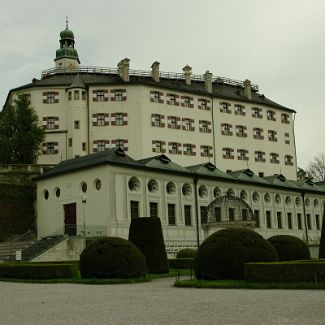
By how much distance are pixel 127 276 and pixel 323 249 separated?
29.8 ft

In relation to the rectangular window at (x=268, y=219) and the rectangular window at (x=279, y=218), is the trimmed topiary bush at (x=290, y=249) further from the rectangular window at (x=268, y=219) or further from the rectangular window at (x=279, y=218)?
the rectangular window at (x=279, y=218)

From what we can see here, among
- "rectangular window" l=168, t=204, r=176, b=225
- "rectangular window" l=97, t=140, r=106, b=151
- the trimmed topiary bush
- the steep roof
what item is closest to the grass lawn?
the trimmed topiary bush

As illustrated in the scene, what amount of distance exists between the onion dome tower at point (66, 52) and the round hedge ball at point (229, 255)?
180ft

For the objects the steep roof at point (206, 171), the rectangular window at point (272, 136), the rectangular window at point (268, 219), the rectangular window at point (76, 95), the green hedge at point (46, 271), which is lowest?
the green hedge at point (46, 271)

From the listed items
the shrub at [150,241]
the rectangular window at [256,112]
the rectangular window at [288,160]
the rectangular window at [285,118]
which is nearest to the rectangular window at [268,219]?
the rectangular window at [288,160]

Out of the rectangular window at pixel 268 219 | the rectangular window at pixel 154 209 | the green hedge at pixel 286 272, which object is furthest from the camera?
the rectangular window at pixel 268 219

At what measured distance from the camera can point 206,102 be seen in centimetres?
6184

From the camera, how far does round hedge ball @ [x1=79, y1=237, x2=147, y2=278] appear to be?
23.6 meters

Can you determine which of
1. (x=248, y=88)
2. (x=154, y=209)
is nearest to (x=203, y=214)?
(x=154, y=209)

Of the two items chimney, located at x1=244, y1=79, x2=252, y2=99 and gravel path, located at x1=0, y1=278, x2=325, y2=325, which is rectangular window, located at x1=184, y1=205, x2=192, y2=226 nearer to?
gravel path, located at x1=0, y1=278, x2=325, y2=325

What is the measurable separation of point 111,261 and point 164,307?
9.84m

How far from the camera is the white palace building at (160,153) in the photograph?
40.3 m

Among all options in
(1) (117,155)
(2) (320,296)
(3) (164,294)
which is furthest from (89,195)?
(2) (320,296)

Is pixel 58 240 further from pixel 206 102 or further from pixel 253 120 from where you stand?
pixel 253 120
